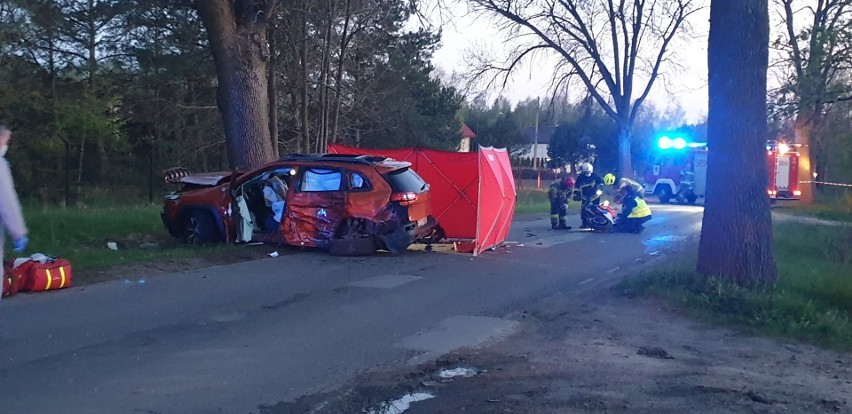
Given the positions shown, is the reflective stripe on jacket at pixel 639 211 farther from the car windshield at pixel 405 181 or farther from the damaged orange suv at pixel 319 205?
the car windshield at pixel 405 181

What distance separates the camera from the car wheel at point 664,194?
136 ft

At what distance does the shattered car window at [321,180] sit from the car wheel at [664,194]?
30.3 m

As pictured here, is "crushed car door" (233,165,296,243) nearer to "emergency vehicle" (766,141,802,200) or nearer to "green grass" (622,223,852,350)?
"green grass" (622,223,852,350)

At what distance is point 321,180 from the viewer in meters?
14.3

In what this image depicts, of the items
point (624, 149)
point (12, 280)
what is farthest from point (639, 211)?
point (624, 149)

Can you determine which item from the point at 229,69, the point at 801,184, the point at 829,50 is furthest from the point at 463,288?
the point at 801,184

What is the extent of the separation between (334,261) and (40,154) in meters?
18.8

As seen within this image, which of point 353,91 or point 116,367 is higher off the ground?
point 353,91

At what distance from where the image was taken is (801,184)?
127 ft

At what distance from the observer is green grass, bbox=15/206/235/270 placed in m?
12.8

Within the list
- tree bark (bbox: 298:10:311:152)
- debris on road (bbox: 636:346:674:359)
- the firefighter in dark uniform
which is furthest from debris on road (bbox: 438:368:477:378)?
tree bark (bbox: 298:10:311:152)

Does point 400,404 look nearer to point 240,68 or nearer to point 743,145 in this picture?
point 743,145

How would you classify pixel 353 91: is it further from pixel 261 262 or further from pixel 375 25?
pixel 261 262

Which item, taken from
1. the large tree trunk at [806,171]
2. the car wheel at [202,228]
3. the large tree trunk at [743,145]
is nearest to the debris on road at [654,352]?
the large tree trunk at [743,145]
